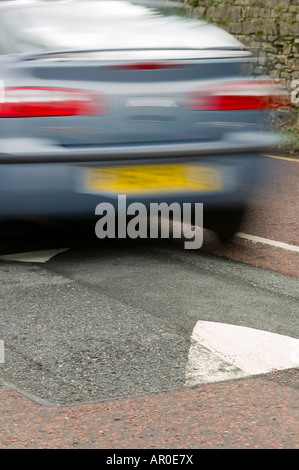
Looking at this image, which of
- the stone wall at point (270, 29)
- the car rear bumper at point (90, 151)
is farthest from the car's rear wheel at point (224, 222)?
the stone wall at point (270, 29)

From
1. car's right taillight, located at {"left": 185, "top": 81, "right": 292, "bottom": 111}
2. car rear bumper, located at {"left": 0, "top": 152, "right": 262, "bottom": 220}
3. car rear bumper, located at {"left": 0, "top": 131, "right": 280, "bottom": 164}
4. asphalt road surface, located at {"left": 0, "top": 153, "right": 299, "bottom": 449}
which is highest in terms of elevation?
car's right taillight, located at {"left": 185, "top": 81, "right": 292, "bottom": 111}

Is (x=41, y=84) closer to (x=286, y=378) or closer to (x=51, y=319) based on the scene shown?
(x=51, y=319)

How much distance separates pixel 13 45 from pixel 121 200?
1077 mm

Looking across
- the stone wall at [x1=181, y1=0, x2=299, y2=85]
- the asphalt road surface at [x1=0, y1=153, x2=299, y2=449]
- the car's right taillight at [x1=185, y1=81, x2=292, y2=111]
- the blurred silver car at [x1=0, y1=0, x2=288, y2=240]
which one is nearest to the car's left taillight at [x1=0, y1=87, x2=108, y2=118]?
the blurred silver car at [x1=0, y1=0, x2=288, y2=240]

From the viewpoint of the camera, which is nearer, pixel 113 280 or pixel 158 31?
pixel 113 280

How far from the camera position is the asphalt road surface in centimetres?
359

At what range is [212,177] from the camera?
5836 millimetres

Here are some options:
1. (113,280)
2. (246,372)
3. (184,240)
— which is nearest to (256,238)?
(184,240)

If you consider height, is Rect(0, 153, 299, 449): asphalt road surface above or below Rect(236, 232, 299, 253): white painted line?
above

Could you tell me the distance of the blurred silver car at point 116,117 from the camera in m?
5.53

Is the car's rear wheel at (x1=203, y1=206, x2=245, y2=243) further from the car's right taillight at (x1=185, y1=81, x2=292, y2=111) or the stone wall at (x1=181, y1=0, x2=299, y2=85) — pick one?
the stone wall at (x1=181, y1=0, x2=299, y2=85)

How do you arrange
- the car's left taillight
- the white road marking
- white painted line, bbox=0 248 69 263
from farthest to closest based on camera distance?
white painted line, bbox=0 248 69 263 < the car's left taillight < the white road marking

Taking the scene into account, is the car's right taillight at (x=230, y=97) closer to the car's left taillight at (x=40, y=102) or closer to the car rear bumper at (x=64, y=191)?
the car rear bumper at (x=64, y=191)

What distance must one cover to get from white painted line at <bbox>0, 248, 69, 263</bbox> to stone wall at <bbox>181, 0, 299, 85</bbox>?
9547mm
